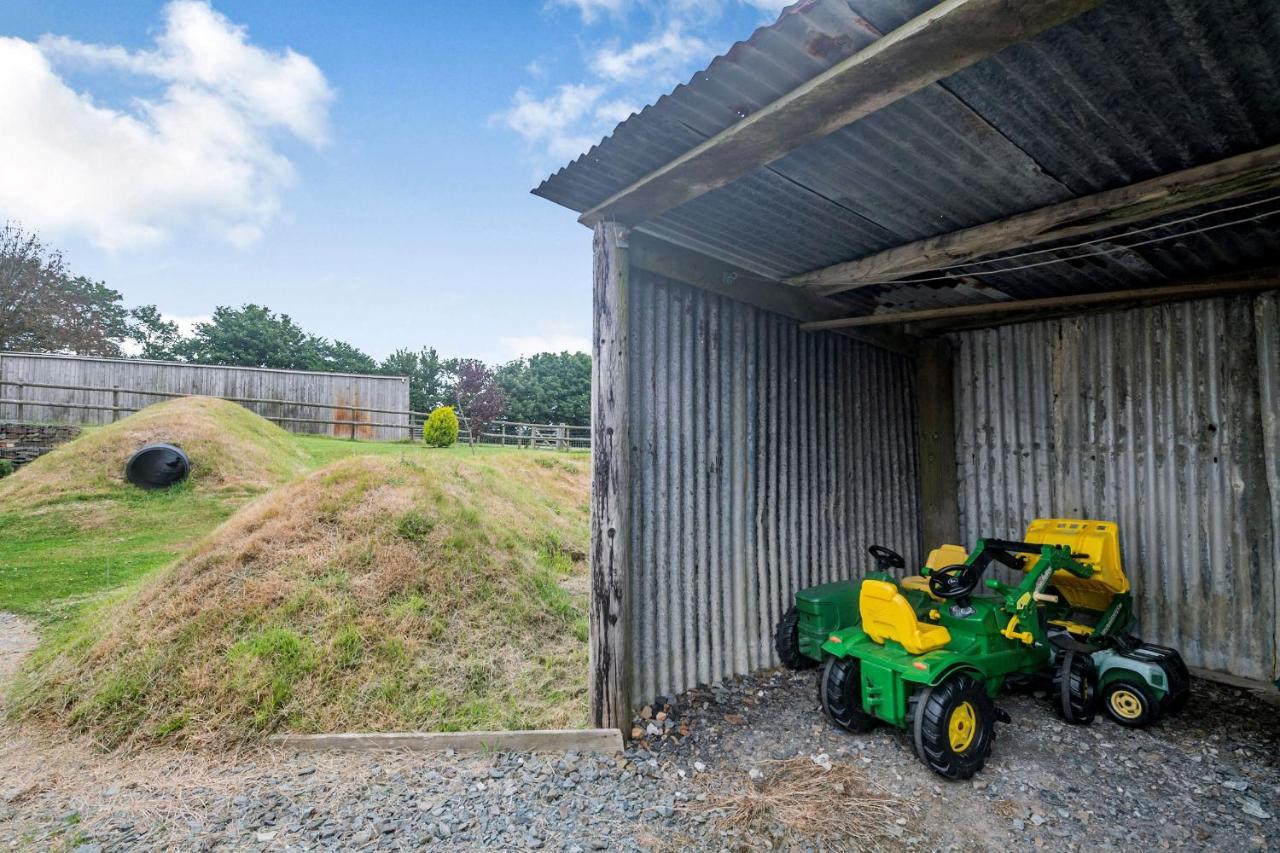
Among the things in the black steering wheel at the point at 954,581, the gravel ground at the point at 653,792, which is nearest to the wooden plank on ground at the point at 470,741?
the gravel ground at the point at 653,792

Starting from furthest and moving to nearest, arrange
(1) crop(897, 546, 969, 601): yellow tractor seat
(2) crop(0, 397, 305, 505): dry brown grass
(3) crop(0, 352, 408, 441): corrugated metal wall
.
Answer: (3) crop(0, 352, 408, 441): corrugated metal wall → (2) crop(0, 397, 305, 505): dry brown grass → (1) crop(897, 546, 969, 601): yellow tractor seat

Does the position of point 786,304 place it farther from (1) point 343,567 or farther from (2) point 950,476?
(1) point 343,567

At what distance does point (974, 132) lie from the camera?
2.32 metres

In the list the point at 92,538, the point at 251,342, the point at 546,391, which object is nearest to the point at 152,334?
the point at 251,342

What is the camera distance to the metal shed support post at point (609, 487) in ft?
9.70

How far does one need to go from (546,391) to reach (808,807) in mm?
32281

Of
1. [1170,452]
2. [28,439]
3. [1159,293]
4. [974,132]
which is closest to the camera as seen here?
[974,132]

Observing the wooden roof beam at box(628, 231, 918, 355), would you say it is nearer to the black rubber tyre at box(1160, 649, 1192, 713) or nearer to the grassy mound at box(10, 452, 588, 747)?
the grassy mound at box(10, 452, 588, 747)

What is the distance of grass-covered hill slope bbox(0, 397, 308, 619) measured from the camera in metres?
5.61

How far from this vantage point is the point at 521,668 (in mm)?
→ 3816

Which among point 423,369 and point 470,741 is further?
point 423,369

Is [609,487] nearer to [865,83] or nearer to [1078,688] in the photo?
[865,83]

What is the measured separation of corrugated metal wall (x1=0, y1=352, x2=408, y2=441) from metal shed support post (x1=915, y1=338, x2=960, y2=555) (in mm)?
16927

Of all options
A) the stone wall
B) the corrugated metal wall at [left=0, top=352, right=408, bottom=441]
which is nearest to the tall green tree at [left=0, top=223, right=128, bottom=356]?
the corrugated metal wall at [left=0, top=352, right=408, bottom=441]
